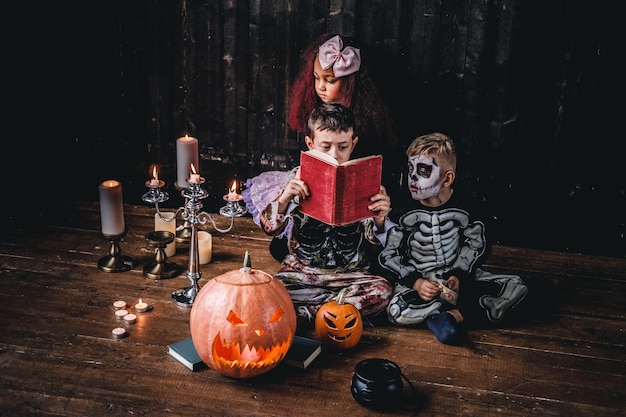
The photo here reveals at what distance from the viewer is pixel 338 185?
2855 mm

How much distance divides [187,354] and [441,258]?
3.89 feet

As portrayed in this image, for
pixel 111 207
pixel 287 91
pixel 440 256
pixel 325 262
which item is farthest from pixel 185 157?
pixel 440 256

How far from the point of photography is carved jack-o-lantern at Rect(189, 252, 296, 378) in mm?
2625

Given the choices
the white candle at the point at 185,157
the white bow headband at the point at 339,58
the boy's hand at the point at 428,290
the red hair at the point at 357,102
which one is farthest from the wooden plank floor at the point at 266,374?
the white bow headband at the point at 339,58

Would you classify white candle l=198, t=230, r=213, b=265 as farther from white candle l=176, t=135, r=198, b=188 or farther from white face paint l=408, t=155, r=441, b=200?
white face paint l=408, t=155, r=441, b=200

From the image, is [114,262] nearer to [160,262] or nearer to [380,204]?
[160,262]

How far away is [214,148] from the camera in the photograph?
4582mm

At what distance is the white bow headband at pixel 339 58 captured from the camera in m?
3.74

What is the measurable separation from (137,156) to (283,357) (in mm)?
2331

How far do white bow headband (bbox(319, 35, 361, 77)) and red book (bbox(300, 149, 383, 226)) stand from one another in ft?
3.00

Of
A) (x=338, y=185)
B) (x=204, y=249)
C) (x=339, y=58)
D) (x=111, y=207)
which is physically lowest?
(x=204, y=249)

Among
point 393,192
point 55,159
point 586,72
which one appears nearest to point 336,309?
point 393,192

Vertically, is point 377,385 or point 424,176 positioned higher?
point 424,176

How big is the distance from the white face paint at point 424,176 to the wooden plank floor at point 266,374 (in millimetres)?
615
